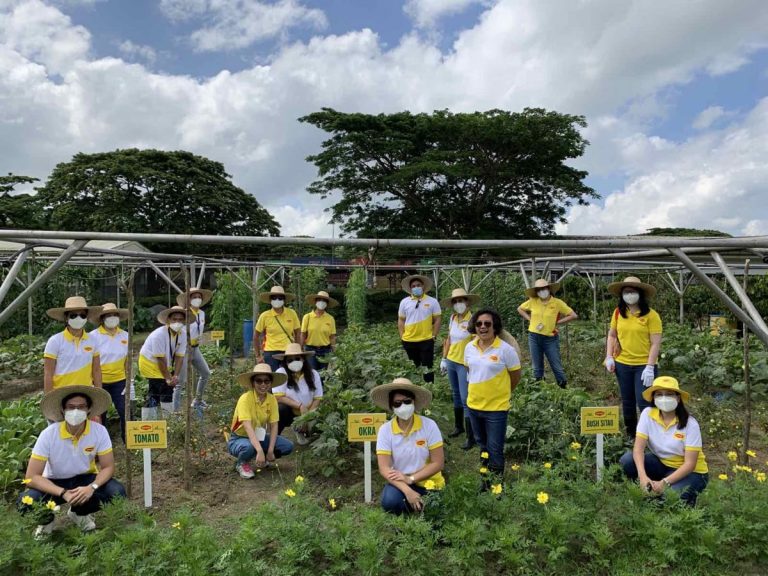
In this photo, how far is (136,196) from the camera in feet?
90.8

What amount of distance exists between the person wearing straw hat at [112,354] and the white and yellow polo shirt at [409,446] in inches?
119

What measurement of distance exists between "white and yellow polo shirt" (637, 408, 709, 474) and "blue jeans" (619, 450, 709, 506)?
4 centimetres

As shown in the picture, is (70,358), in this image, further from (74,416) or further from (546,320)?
(546,320)

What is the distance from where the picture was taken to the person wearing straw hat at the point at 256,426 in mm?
4934

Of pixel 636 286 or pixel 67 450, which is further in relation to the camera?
pixel 636 286

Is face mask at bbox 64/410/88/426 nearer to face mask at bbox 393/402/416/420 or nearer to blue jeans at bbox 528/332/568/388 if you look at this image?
face mask at bbox 393/402/416/420

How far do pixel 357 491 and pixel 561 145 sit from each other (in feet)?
65.4

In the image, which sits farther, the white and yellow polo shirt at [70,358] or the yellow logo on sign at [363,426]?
the white and yellow polo shirt at [70,358]

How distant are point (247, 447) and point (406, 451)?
1709 mm

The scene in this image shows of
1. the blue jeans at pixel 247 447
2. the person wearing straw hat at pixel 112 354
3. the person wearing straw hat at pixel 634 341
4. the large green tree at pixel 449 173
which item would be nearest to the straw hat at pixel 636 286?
the person wearing straw hat at pixel 634 341

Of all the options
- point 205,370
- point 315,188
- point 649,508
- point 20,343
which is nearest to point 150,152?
point 315,188

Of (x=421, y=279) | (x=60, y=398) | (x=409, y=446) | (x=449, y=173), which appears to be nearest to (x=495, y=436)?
(x=409, y=446)

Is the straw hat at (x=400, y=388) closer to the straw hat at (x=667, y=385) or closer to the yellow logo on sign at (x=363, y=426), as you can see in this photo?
the yellow logo on sign at (x=363, y=426)

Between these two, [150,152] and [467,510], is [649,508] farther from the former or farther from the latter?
[150,152]
